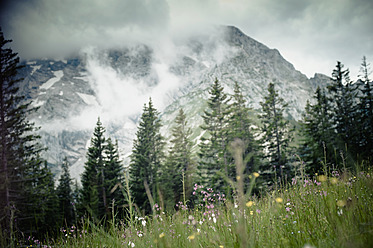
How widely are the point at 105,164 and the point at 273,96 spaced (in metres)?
27.7

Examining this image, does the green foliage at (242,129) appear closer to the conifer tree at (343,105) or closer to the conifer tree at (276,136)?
the conifer tree at (276,136)

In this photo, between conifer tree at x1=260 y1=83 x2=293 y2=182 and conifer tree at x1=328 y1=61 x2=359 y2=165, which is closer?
conifer tree at x1=328 y1=61 x2=359 y2=165

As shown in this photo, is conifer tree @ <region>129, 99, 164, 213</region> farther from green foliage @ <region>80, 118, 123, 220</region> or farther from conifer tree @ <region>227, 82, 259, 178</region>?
conifer tree @ <region>227, 82, 259, 178</region>

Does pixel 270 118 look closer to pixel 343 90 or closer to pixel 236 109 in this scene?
pixel 236 109

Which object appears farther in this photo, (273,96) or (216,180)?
(273,96)

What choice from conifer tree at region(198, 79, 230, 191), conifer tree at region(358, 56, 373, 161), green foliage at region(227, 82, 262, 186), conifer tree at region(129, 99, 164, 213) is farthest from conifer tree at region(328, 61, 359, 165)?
conifer tree at region(129, 99, 164, 213)

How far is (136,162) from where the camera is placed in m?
29.3

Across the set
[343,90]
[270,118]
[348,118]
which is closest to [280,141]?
[270,118]

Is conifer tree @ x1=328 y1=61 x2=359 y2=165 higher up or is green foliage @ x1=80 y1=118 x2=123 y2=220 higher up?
conifer tree @ x1=328 y1=61 x2=359 y2=165

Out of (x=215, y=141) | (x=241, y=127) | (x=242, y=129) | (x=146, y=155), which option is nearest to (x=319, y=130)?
(x=242, y=129)

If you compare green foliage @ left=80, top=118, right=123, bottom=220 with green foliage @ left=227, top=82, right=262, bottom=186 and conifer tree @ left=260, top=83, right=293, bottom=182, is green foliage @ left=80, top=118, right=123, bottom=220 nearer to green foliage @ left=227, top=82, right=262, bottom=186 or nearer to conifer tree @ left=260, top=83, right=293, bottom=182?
green foliage @ left=227, top=82, right=262, bottom=186

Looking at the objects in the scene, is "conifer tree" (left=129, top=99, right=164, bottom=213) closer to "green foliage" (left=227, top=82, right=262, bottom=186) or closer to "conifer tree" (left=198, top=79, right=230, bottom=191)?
"conifer tree" (left=198, top=79, right=230, bottom=191)

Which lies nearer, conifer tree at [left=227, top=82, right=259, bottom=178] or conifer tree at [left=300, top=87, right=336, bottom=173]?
conifer tree at [left=300, top=87, right=336, bottom=173]

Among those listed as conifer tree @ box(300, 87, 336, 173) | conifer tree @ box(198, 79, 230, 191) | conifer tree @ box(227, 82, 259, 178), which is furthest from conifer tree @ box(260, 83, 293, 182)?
conifer tree @ box(198, 79, 230, 191)
